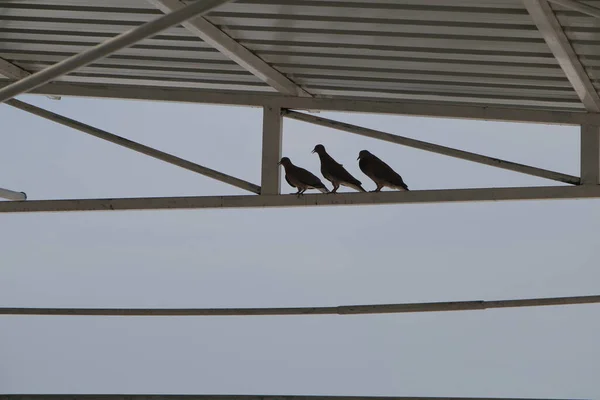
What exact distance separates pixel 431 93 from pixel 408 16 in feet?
4.78

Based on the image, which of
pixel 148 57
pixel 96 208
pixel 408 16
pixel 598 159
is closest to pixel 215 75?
pixel 148 57

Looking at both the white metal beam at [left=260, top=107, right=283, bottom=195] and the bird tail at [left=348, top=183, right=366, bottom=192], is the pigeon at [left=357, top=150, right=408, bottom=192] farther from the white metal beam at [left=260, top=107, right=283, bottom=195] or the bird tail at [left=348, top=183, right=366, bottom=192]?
the white metal beam at [left=260, top=107, right=283, bottom=195]

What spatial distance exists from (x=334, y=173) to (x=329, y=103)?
81 centimetres

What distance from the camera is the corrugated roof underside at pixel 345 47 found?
6.55 metres

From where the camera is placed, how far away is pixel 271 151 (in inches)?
314

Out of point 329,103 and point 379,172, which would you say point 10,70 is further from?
point 379,172

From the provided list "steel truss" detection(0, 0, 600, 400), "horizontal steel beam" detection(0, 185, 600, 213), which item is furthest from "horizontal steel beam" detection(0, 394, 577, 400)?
"horizontal steel beam" detection(0, 185, 600, 213)

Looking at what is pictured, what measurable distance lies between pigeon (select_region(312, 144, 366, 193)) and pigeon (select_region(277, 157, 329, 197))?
117 mm

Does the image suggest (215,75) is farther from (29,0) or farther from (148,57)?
(29,0)

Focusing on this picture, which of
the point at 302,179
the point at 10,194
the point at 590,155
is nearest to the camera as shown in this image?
the point at 590,155

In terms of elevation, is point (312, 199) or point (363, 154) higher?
point (363, 154)

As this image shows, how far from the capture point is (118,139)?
8328mm

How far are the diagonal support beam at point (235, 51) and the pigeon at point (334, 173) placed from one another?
0.71 m

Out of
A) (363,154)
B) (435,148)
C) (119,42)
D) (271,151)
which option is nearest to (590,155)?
(435,148)
